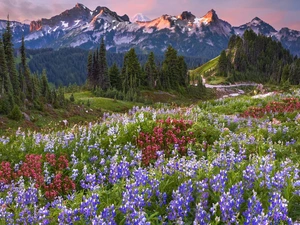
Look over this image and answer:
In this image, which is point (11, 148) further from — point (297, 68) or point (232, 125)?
point (297, 68)

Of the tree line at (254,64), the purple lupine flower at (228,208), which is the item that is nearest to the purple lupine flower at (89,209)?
the purple lupine flower at (228,208)

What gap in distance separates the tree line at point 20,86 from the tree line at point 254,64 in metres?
113

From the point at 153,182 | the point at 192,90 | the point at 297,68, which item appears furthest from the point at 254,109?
the point at 297,68

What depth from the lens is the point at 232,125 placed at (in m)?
12.5

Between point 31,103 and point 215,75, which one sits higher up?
point 215,75

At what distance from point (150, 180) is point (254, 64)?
195156 millimetres

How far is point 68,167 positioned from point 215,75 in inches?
6431

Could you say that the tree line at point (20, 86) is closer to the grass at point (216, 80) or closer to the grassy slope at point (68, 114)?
the grassy slope at point (68, 114)

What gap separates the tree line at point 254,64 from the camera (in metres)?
149

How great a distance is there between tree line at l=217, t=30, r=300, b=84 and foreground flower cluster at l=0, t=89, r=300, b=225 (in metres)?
144

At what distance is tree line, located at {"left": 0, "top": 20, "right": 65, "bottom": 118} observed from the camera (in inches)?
1681

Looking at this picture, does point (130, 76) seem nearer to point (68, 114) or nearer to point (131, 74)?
point (131, 74)

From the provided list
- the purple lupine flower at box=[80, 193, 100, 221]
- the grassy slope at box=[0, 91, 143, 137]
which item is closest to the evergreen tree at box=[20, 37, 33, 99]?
the grassy slope at box=[0, 91, 143, 137]

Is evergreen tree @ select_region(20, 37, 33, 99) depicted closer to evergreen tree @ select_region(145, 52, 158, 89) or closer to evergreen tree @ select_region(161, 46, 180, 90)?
evergreen tree @ select_region(145, 52, 158, 89)
